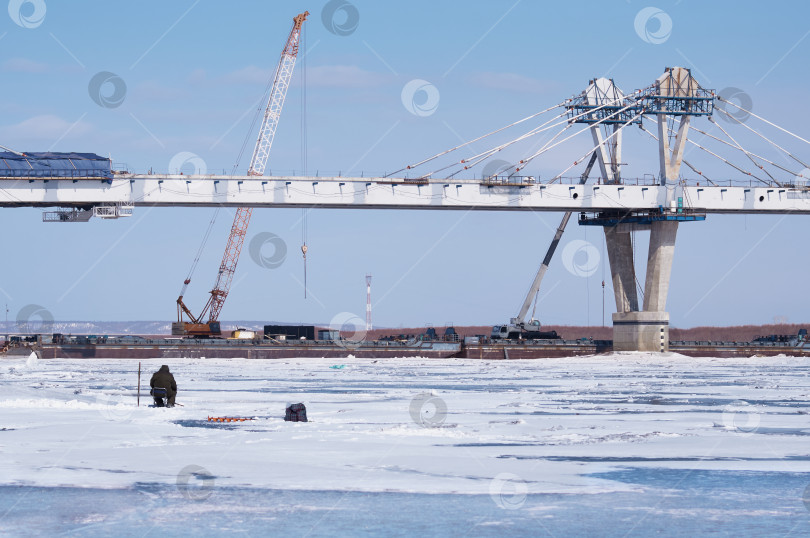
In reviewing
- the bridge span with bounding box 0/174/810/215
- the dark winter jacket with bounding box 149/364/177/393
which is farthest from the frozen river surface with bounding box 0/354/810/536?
the bridge span with bounding box 0/174/810/215

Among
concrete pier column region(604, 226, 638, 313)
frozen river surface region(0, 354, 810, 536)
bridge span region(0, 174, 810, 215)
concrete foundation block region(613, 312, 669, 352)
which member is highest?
bridge span region(0, 174, 810, 215)

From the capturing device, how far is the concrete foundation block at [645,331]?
306 ft

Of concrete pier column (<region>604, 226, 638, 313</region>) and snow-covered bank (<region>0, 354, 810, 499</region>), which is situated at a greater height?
concrete pier column (<region>604, 226, 638, 313</region>)

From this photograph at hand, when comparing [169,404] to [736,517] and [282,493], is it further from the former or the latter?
[736,517]

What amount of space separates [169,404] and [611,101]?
7688cm

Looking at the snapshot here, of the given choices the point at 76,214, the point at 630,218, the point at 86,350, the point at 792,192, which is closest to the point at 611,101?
the point at 630,218

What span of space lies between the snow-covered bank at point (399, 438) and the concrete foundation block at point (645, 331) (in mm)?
52708

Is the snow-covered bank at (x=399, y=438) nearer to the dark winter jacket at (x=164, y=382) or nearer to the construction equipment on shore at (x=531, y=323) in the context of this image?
the dark winter jacket at (x=164, y=382)

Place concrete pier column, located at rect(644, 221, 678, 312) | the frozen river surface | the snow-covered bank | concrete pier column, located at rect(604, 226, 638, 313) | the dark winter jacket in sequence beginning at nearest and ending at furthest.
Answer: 1. the frozen river surface
2. the snow-covered bank
3. the dark winter jacket
4. concrete pier column, located at rect(644, 221, 678, 312)
5. concrete pier column, located at rect(604, 226, 638, 313)

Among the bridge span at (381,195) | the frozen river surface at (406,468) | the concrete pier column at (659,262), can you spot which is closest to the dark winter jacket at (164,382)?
the frozen river surface at (406,468)

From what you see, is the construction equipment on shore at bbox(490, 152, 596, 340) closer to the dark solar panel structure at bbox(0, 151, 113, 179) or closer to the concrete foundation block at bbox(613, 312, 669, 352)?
the concrete foundation block at bbox(613, 312, 669, 352)

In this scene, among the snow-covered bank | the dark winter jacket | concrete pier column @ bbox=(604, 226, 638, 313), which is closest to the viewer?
the snow-covered bank

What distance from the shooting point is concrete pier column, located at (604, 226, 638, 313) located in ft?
313

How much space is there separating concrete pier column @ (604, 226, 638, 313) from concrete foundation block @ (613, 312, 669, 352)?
4.53 ft
